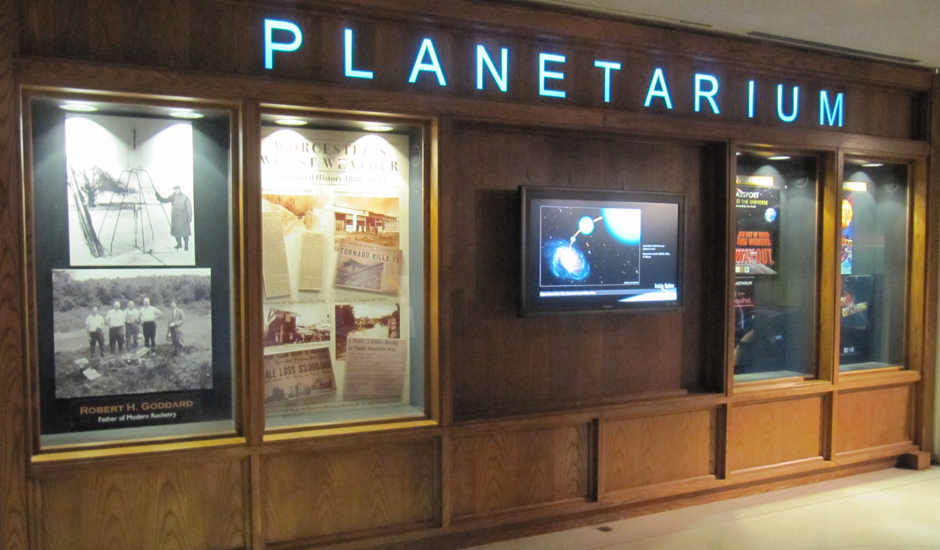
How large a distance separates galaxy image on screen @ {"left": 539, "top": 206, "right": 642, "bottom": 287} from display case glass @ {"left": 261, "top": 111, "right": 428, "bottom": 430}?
2.43ft

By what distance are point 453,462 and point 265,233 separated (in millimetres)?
1559

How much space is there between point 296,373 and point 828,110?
3.91 metres

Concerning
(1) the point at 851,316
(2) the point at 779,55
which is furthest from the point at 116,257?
(1) the point at 851,316

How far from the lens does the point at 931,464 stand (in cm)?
511

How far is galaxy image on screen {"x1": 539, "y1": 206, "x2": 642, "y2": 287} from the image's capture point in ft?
12.5

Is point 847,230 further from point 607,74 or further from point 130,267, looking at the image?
point 130,267

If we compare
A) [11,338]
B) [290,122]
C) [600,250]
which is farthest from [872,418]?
[11,338]

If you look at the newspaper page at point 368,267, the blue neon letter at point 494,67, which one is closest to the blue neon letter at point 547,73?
the blue neon letter at point 494,67

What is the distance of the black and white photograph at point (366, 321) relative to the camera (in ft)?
11.7

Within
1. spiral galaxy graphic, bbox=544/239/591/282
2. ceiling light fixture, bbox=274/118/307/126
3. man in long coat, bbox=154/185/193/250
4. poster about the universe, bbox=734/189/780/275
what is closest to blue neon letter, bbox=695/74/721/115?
poster about the universe, bbox=734/189/780/275

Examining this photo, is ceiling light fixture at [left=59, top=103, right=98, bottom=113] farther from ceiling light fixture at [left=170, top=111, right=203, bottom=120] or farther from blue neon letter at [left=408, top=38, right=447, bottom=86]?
blue neon letter at [left=408, top=38, right=447, bottom=86]

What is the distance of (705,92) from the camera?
4.18m

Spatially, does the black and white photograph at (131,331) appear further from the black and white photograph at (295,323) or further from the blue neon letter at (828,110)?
the blue neon letter at (828,110)

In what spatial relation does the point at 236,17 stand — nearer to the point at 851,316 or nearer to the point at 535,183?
the point at 535,183
